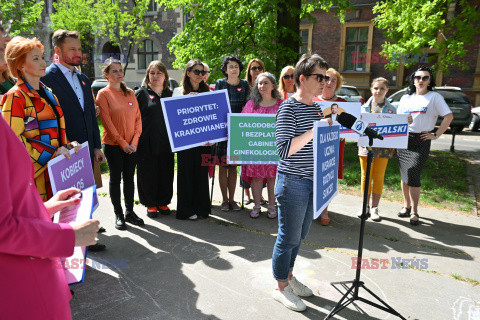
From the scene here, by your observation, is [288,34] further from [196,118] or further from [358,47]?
[358,47]

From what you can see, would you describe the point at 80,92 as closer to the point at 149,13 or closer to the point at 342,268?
the point at 342,268

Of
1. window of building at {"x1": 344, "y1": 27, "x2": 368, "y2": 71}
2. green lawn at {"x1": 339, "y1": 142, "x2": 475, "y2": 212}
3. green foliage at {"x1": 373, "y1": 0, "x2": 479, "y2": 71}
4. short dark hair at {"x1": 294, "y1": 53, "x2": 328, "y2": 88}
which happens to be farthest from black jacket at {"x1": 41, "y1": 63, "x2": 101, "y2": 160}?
window of building at {"x1": 344, "y1": 27, "x2": 368, "y2": 71}

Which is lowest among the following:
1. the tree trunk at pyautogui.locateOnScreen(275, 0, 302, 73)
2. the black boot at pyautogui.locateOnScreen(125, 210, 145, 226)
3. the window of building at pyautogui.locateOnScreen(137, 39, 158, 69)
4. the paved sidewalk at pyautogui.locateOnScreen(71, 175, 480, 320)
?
the paved sidewalk at pyautogui.locateOnScreen(71, 175, 480, 320)

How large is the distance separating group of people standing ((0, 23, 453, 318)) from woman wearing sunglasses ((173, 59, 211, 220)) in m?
0.01

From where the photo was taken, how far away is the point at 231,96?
5.63 metres

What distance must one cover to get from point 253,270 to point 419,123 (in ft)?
11.0

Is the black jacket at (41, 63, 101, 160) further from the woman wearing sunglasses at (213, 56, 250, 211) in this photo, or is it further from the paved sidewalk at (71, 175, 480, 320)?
the woman wearing sunglasses at (213, 56, 250, 211)

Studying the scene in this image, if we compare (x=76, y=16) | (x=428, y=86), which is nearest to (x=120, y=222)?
(x=428, y=86)

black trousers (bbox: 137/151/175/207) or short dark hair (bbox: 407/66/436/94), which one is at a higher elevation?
short dark hair (bbox: 407/66/436/94)

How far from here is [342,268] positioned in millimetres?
3986

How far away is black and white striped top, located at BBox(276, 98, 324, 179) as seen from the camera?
289 cm

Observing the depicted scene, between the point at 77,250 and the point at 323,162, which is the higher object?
the point at 323,162

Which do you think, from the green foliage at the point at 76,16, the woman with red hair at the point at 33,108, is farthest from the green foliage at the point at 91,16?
the woman with red hair at the point at 33,108

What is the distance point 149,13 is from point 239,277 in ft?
101
